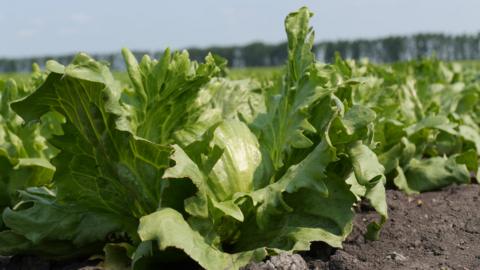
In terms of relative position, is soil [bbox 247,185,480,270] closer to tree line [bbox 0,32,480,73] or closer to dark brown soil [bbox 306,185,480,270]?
dark brown soil [bbox 306,185,480,270]

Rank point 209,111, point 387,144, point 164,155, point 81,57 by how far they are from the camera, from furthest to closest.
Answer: point 387,144 < point 209,111 < point 164,155 < point 81,57

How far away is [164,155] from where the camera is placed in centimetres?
279

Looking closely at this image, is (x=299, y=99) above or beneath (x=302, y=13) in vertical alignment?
beneath

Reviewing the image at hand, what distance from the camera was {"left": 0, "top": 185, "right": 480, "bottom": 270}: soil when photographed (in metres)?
2.87

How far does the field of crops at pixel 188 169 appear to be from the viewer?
2674 mm

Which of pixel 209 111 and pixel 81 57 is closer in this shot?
pixel 81 57

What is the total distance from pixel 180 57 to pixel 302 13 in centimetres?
65

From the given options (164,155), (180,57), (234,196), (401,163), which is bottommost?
(401,163)

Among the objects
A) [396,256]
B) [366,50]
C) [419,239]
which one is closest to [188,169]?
[396,256]

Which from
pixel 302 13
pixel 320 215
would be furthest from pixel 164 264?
pixel 302 13

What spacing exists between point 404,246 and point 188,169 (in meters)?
1.24

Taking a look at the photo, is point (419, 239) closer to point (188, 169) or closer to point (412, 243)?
point (412, 243)

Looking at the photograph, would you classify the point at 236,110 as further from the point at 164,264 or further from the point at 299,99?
the point at 164,264

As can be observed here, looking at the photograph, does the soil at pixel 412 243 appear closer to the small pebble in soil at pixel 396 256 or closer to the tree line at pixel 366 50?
the small pebble in soil at pixel 396 256
